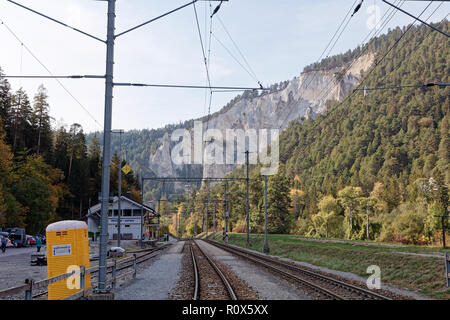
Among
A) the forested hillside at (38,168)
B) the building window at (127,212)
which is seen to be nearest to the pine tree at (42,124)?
the forested hillside at (38,168)

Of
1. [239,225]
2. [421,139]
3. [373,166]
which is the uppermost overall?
[421,139]

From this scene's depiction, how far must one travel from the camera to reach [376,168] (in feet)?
454

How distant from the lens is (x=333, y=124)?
7534 inches

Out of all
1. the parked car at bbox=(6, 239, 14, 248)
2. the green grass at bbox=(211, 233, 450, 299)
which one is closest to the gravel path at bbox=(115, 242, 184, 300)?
the green grass at bbox=(211, 233, 450, 299)

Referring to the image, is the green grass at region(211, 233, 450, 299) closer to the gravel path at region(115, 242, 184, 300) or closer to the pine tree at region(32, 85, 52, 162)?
the gravel path at region(115, 242, 184, 300)

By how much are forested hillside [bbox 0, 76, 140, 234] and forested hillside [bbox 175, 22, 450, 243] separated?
130 feet

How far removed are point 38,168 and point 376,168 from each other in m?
104

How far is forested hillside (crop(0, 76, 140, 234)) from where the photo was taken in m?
60.1

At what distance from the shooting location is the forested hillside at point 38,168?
197 ft

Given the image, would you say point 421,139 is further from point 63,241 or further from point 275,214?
point 63,241
